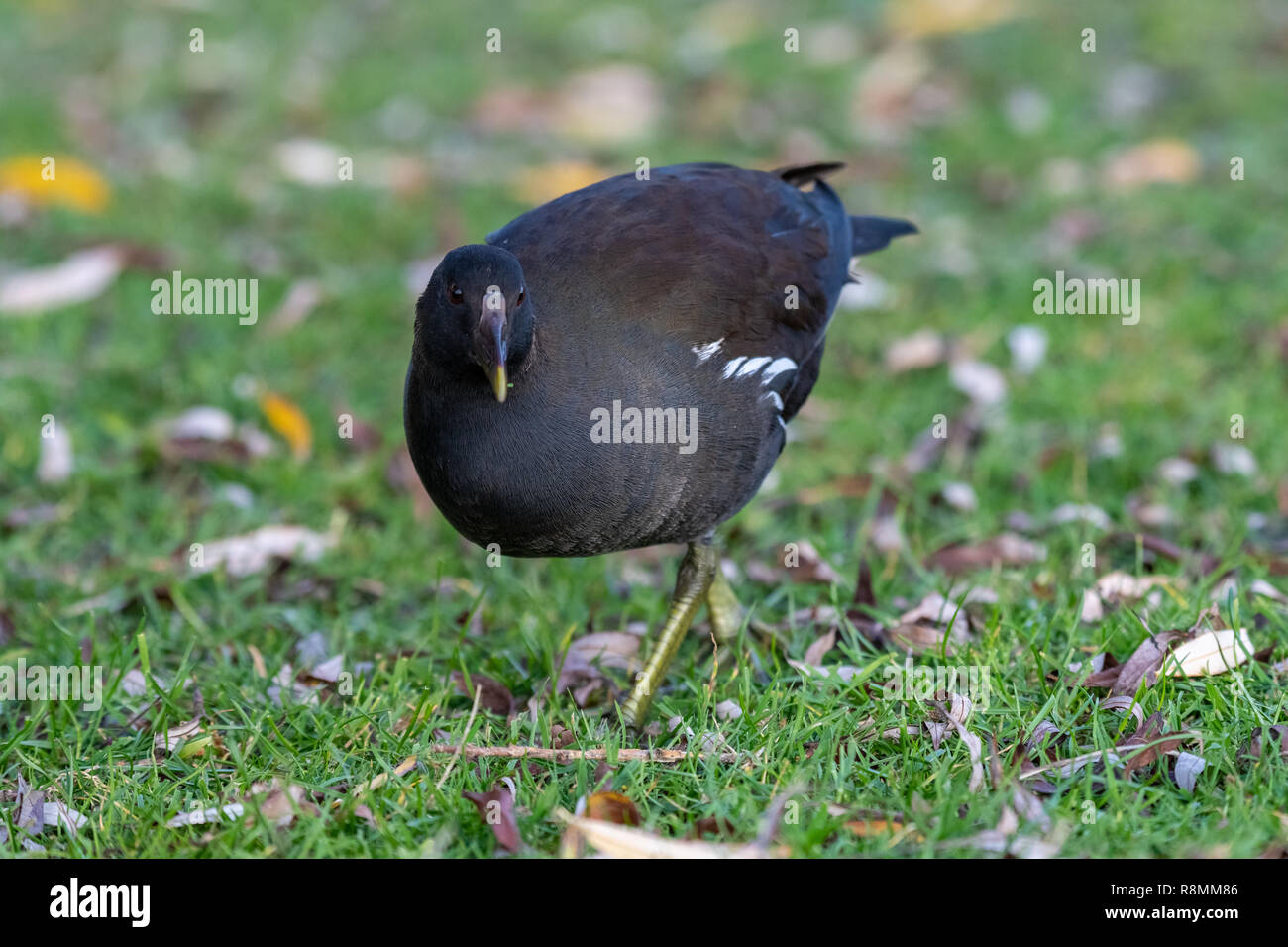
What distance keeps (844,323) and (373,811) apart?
3627 millimetres

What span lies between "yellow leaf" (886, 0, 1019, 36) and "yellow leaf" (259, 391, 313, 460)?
536 centimetres

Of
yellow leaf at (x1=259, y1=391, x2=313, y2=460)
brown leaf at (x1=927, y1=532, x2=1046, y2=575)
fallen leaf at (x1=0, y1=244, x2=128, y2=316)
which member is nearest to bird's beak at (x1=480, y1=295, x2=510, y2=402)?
brown leaf at (x1=927, y1=532, x2=1046, y2=575)

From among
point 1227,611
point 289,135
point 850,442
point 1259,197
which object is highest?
point 289,135

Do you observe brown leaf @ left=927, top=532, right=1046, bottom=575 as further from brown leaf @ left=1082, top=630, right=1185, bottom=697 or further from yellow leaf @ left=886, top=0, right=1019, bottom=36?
yellow leaf @ left=886, top=0, right=1019, bottom=36

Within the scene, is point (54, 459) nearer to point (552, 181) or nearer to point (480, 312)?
point (480, 312)

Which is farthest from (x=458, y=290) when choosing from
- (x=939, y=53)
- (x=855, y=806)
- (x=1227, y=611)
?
(x=939, y=53)

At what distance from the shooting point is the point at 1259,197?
22.6ft

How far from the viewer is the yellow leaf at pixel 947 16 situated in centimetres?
885

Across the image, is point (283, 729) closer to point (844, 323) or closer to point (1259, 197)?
point (844, 323)

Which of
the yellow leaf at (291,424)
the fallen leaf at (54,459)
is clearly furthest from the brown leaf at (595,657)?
the fallen leaf at (54,459)

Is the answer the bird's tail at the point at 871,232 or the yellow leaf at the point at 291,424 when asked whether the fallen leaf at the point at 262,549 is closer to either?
the yellow leaf at the point at 291,424

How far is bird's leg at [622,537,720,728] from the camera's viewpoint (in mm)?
3594

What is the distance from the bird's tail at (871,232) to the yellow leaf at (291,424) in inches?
80.5

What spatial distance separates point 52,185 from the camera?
6.91 metres
